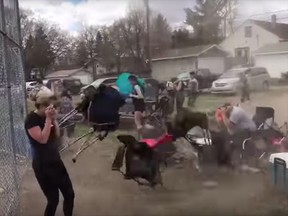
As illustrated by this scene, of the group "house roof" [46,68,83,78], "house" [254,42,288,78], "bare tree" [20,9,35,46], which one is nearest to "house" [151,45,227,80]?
"house" [254,42,288,78]

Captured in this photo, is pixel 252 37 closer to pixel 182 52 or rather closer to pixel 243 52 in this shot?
pixel 243 52

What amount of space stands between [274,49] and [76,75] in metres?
1.57

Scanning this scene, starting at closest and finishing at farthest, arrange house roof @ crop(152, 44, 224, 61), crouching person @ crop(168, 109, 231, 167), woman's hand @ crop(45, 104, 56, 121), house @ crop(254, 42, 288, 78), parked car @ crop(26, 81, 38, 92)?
woman's hand @ crop(45, 104, 56, 121), house @ crop(254, 42, 288, 78), house roof @ crop(152, 44, 224, 61), crouching person @ crop(168, 109, 231, 167), parked car @ crop(26, 81, 38, 92)

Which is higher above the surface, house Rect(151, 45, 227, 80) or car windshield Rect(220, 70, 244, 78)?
house Rect(151, 45, 227, 80)

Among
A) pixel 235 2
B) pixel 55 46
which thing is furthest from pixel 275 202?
pixel 55 46

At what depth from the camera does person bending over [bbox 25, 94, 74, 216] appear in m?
3.62

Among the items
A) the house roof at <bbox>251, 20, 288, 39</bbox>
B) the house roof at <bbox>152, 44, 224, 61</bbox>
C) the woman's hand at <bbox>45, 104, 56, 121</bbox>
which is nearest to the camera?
the woman's hand at <bbox>45, 104, 56, 121</bbox>

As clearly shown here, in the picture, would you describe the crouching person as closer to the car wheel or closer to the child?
the car wheel

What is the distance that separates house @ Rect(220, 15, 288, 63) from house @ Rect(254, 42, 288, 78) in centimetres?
5

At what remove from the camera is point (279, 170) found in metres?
4.28

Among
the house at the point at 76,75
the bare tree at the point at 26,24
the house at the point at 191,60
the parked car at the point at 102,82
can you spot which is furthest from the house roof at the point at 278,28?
the bare tree at the point at 26,24

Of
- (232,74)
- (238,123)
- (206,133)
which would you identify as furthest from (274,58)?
(206,133)

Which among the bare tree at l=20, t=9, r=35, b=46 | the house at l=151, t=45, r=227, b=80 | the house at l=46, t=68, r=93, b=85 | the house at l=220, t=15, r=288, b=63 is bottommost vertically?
the house at l=46, t=68, r=93, b=85

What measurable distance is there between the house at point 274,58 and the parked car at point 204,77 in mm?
368
